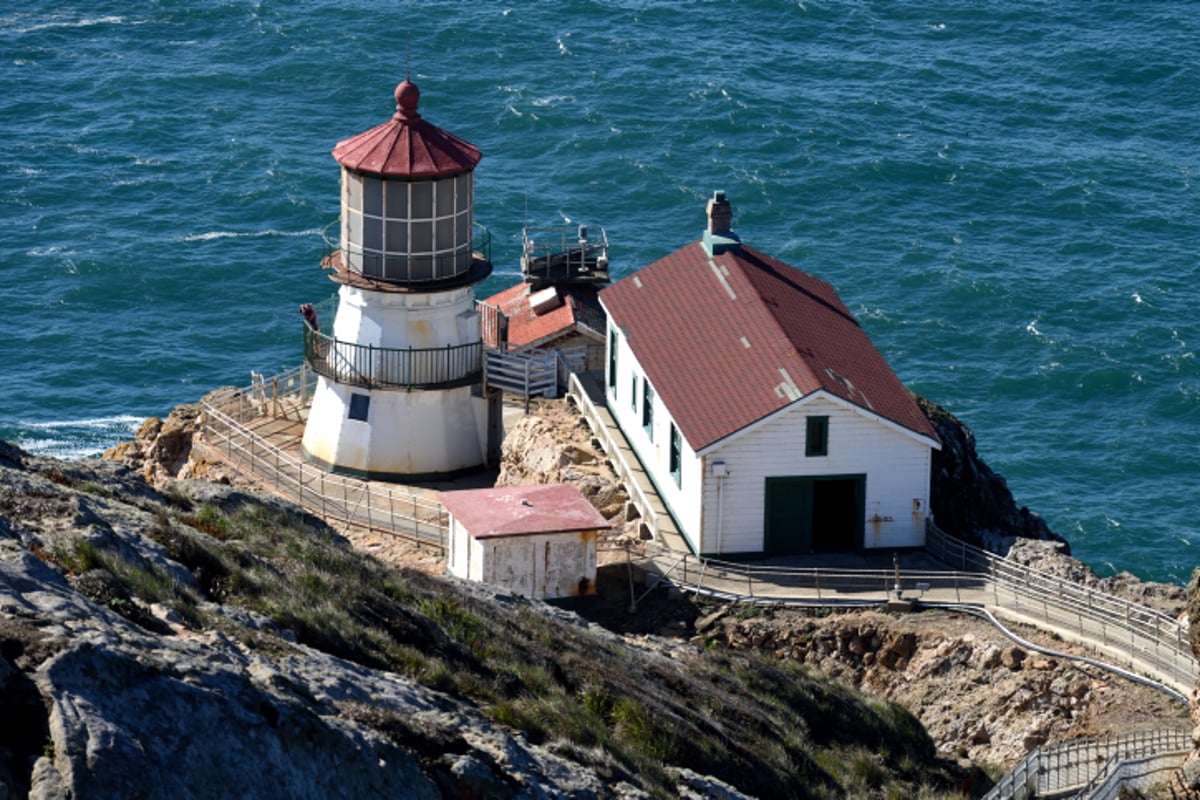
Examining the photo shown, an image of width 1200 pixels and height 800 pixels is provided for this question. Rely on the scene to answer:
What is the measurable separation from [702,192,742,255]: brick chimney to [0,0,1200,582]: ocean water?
19126 millimetres

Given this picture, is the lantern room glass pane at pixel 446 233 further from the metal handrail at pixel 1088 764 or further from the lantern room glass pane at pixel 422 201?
the metal handrail at pixel 1088 764

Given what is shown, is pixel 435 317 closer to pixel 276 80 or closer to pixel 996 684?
pixel 996 684

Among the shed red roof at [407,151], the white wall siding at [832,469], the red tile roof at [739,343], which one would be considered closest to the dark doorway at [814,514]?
the white wall siding at [832,469]

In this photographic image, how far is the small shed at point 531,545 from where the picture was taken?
3266 centimetres

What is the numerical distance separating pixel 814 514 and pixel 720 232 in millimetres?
6815

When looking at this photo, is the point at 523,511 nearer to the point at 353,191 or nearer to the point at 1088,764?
the point at 353,191

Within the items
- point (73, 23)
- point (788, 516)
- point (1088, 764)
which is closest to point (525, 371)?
point (788, 516)

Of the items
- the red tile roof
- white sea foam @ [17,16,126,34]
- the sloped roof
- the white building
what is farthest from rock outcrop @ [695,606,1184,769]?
white sea foam @ [17,16,126,34]

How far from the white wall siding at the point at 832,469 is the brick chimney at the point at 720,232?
6.26 metres

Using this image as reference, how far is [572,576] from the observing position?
33.1 metres

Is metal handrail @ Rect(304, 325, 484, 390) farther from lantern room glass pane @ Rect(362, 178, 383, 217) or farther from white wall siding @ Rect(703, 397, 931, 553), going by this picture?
white wall siding @ Rect(703, 397, 931, 553)

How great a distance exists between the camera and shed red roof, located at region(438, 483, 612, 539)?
32688 millimetres

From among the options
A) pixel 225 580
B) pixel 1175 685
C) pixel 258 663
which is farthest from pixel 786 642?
pixel 258 663

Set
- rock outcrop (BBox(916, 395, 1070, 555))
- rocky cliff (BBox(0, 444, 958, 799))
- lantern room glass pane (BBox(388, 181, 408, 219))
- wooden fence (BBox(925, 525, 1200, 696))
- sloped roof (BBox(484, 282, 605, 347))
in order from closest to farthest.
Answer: rocky cliff (BBox(0, 444, 958, 799))
wooden fence (BBox(925, 525, 1200, 696))
rock outcrop (BBox(916, 395, 1070, 555))
lantern room glass pane (BBox(388, 181, 408, 219))
sloped roof (BBox(484, 282, 605, 347))
